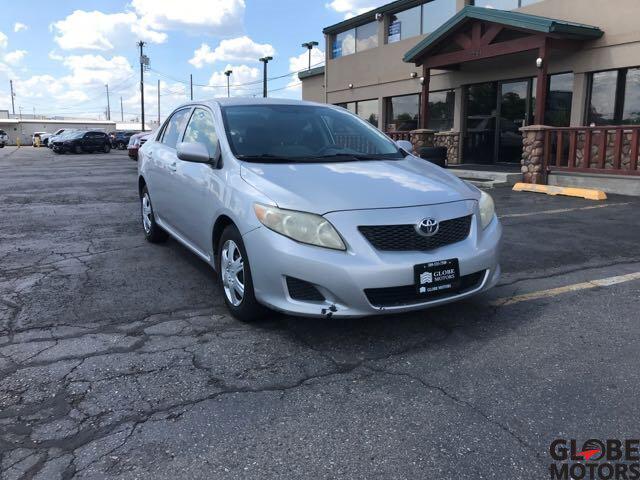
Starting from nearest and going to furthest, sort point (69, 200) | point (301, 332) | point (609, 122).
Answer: point (301, 332), point (69, 200), point (609, 122)

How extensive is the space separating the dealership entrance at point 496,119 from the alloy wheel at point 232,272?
485 inches

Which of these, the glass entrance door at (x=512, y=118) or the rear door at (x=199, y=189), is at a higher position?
the glass entrance door at (x=512, y=118)

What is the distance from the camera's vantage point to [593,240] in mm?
6711

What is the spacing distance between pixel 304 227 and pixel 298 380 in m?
0.93

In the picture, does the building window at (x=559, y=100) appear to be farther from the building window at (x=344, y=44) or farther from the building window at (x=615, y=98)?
the building window at (x=344, y=44)

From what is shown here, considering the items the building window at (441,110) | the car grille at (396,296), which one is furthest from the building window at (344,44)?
the car grille at (396,296)

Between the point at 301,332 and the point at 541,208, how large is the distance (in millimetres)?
6900

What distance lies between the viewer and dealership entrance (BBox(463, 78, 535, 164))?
14547mm

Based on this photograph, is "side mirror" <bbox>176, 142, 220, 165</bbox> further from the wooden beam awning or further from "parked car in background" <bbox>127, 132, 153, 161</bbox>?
"parked car in background" <bbox>127, 132, 153, 161</bbox>

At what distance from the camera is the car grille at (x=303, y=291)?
133 inches

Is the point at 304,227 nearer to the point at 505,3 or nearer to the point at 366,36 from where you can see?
the point at 505,3

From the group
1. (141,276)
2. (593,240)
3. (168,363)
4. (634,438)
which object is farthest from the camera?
(593,240)

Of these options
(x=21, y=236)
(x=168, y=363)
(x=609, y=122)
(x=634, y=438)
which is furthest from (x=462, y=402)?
(x=609, y=122)

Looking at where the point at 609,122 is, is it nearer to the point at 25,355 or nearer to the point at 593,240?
the point at 593,240
